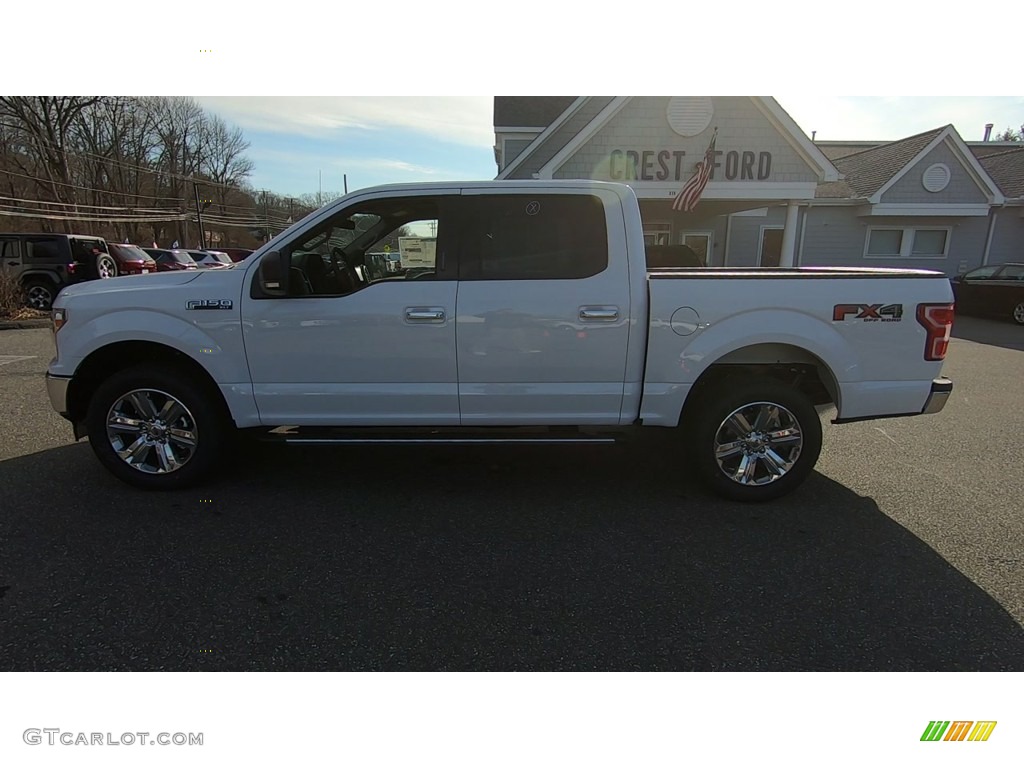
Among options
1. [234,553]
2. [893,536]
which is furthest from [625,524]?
[234,553]

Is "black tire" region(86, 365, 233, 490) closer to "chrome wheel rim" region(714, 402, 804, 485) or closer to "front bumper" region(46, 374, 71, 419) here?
"front bumper" region(46, 374, 71, 419)

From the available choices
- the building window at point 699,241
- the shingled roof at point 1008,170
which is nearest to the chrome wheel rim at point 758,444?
the building window at point 699,241

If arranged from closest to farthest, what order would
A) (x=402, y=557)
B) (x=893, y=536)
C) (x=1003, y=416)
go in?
(x=402, y=557)
(x=893, y=536)
(x=1003, y=416)

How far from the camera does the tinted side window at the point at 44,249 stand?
13.8 meters

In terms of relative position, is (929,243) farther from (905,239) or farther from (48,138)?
(48,138)

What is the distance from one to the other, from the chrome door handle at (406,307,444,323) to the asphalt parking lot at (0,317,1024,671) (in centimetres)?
125

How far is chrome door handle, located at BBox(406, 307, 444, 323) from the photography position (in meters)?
3.57

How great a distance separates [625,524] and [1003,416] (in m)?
5.35

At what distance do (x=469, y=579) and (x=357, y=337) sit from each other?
5.65ft

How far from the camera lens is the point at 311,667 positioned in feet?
7.56

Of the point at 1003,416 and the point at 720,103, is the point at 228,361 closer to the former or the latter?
the point at 1003,416

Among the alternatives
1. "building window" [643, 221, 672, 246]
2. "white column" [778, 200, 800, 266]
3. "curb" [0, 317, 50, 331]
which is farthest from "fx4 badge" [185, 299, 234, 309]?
"building window" [643, 221, 672, 246]

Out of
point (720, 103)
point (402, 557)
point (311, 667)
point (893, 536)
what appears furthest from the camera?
point (720, 103)

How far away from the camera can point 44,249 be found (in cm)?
1389
